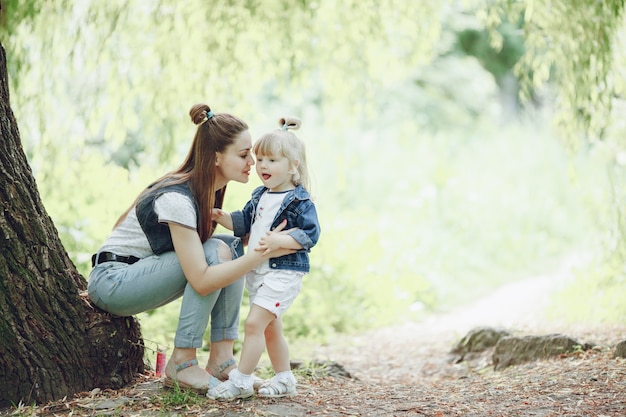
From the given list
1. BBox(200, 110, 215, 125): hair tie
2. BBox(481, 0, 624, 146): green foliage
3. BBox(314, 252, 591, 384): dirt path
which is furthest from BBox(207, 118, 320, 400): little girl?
BBox(481, 0, 624, 146): green foliage

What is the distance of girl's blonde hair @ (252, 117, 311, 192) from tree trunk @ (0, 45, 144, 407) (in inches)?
32.8

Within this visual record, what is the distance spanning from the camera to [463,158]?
1030 centimetres

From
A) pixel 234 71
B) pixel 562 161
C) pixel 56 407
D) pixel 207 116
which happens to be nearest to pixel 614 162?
pixel 234 71

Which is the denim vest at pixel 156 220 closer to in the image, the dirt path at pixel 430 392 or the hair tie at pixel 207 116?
the hair tie at pixel 207 116

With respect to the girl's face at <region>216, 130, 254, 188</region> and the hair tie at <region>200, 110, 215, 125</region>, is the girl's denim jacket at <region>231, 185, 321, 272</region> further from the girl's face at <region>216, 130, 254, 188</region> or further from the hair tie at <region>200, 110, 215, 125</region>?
the hair tie at <region>200, 110, 215, 125</region>

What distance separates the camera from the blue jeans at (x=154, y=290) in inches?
107

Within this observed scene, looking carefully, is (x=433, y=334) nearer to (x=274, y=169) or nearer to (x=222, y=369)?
(x=222, y=369)

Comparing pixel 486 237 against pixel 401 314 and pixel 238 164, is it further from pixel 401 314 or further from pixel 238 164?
pixel 238 164

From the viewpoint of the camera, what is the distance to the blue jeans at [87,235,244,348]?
2.72m

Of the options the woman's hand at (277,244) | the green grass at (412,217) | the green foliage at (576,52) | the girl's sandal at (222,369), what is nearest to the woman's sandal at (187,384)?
the girl's sandal at (222,369)

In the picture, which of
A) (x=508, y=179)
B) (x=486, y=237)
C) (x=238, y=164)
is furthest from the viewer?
(x=508, y=179)

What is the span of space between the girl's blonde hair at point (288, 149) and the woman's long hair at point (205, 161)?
0.13m

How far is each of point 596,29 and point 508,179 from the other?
5794 mm

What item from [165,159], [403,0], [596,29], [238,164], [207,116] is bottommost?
[238,164]
